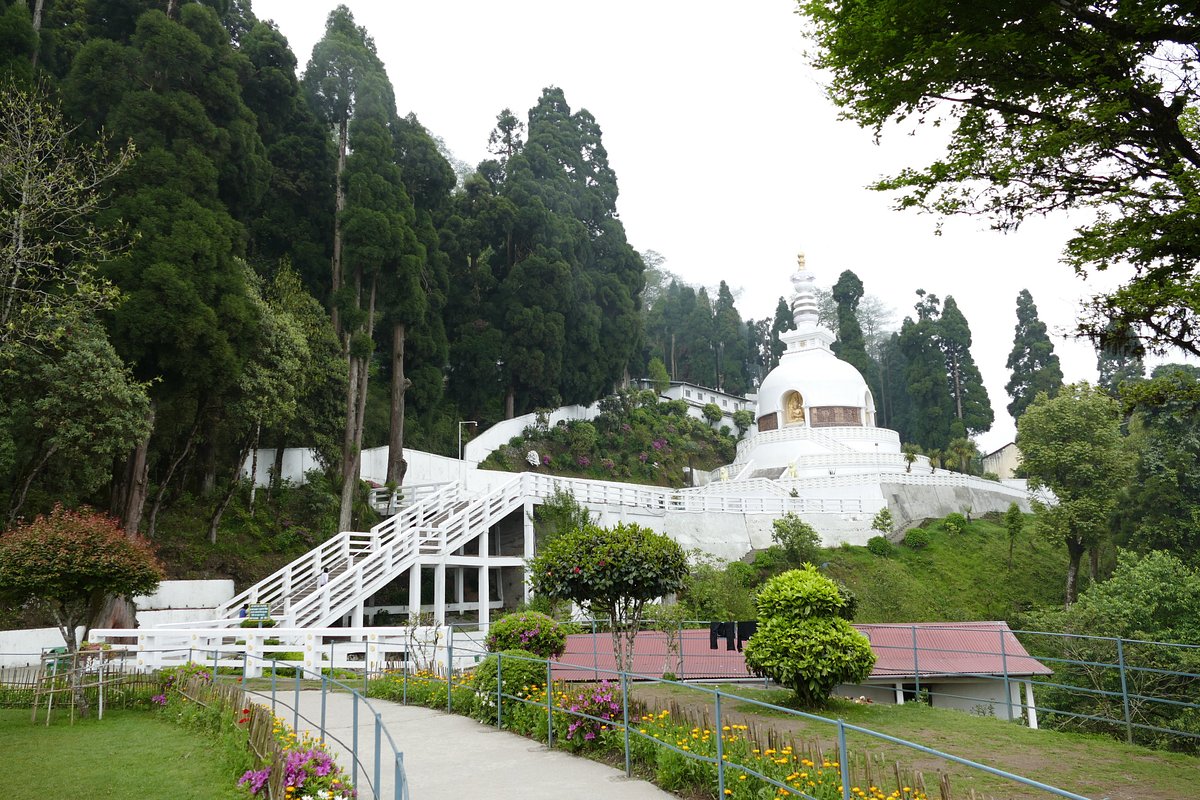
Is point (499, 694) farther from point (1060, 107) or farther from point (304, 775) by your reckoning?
point (1060, 107)

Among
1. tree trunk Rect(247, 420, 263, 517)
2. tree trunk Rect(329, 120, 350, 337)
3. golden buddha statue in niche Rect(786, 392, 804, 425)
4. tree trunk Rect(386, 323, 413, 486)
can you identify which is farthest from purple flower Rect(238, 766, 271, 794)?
golden buddha statue in niche Rect(786, 392, 804, 425)

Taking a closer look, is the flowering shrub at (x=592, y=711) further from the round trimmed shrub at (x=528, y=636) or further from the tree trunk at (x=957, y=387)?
the tree trunk at (x=957, y=387)

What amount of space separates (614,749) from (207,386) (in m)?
17.1

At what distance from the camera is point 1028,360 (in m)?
53.8

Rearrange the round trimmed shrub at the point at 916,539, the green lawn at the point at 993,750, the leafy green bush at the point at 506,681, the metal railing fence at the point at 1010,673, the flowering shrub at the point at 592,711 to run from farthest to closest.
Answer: the round trimmed shrub at the point at 916,539, the metal railing fence at the point at 1010,673, the leafy green bush at the point at 506,681, the flowering shrub at the point at 592,711, the green lawn at the point at 993,750

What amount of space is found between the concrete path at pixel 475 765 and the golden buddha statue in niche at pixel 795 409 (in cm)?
3787

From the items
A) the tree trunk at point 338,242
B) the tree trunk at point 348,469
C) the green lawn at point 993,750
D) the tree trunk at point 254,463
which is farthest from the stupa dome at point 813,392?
the green lawn at point 993,750

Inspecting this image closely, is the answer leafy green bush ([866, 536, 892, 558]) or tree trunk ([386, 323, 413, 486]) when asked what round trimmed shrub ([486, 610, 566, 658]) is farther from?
leafy green bush ([866, 536, 892, 558])

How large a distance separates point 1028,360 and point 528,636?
5021 centimetres

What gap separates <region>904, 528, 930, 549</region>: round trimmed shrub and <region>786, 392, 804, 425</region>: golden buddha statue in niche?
15703 millimetres

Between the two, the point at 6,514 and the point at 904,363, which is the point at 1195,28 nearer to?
the point at 6,514

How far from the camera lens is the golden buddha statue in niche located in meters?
46.8

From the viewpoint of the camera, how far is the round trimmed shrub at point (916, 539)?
3072 centimetres

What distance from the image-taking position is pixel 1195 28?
772cm
